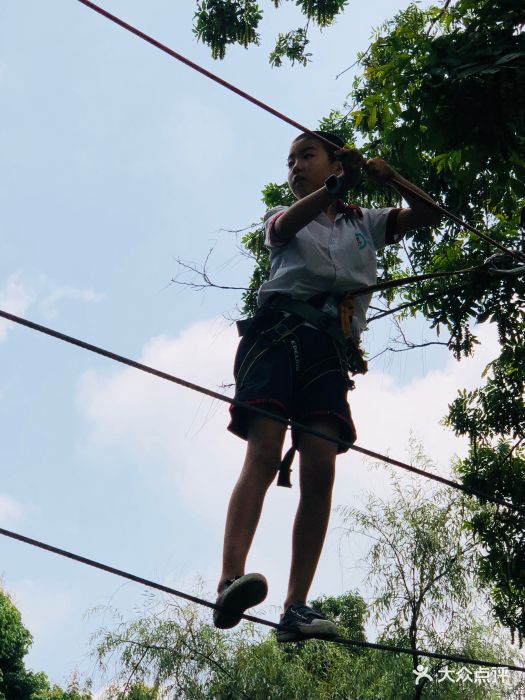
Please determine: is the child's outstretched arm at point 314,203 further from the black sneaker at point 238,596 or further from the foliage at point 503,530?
the foliage at point 503,530

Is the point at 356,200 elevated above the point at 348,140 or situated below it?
below

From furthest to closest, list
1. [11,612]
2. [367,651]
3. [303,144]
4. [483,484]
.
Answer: [11,612] < [367,651] < [483,484] < [303,144]

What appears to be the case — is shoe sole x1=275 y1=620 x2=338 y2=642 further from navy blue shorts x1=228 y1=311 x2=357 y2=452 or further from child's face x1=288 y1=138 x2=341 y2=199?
child's face x1=288 y1=138 x2=341 y2=199

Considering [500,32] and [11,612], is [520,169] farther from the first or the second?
[11,612]

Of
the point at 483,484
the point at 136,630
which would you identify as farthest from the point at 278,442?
the point at 136,630

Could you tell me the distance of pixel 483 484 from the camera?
611 cm

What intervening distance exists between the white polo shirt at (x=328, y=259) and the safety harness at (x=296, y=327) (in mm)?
27

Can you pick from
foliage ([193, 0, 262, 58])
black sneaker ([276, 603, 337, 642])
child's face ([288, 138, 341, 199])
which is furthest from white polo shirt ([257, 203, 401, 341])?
foliage ([193, 0, 262, 58])

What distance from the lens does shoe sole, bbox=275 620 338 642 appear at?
2305mm

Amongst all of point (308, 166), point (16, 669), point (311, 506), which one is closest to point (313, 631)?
point (311, 506)

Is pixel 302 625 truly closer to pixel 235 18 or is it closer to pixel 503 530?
pixel 503 530

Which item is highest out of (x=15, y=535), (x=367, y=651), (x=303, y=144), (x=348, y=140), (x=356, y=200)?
(x=348, y=140)

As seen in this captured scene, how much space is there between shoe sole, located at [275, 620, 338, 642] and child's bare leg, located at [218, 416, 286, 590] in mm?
205

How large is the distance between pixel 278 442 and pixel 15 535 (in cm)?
76
